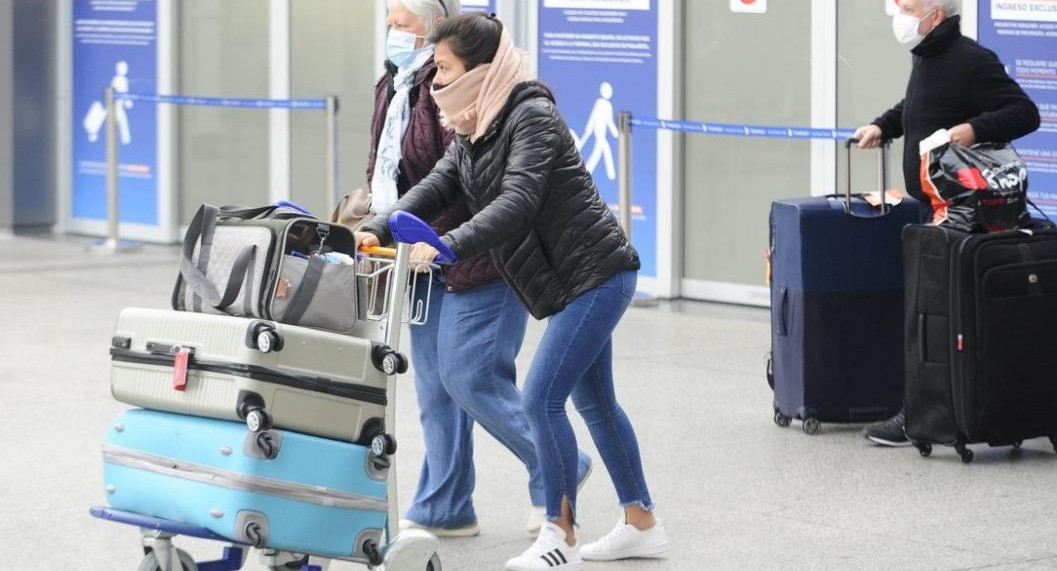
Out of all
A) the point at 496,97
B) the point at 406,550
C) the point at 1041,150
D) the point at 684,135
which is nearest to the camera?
the point at 406,550

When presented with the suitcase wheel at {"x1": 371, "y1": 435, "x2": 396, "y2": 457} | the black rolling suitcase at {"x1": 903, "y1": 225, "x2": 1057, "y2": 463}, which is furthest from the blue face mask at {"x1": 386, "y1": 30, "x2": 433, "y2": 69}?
the black rolling suitcase at {"x1": 903, "y1": 225, "x2": 1057, "y2": 463}

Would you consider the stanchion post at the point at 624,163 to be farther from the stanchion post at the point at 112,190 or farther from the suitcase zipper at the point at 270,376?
the suitcase zipper at the point at 270,376

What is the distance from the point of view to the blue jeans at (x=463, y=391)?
5570mm

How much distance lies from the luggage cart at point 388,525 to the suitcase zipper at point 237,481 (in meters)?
0.12

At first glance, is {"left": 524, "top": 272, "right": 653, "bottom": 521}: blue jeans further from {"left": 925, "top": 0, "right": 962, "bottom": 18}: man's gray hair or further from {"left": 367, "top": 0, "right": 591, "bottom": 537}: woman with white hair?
{"left": 925, "top": 0, "right": 962, "bottom": 18}: man's gray hair

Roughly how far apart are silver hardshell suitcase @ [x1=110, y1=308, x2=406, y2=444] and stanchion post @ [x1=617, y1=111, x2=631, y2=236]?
6.72 m

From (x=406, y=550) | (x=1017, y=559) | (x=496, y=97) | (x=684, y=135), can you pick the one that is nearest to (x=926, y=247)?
(x=1017, y=559)

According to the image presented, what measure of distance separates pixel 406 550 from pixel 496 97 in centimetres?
130

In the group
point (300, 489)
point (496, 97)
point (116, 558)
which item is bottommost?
point (116, 558)

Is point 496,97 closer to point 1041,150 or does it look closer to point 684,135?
point 1041,150

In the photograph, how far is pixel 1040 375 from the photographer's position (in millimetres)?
6852

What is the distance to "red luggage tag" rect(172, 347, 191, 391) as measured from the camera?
442 centimetres

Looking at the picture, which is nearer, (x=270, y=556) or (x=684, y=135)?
(x=270, y=556)

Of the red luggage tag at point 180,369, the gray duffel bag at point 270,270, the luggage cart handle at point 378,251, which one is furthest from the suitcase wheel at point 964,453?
the red luggage tag at point 180,369
